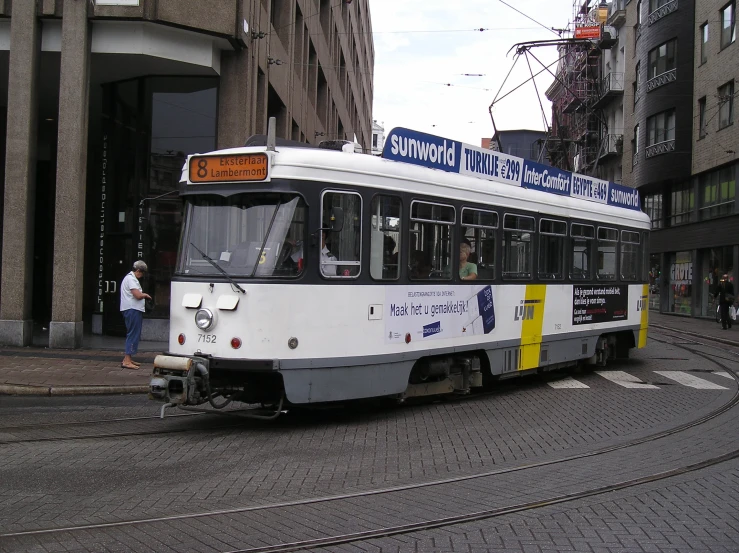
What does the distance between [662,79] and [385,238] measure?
2926 centimetres

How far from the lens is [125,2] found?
1480cm

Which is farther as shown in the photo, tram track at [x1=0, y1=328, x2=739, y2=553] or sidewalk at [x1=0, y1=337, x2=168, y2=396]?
sidewalk at [x1=0, y1=337, x2=168, y2=396]

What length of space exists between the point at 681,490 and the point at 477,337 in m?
4.30

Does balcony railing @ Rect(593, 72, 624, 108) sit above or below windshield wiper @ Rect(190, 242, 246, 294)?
above

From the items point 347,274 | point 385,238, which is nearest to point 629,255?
point 385,238

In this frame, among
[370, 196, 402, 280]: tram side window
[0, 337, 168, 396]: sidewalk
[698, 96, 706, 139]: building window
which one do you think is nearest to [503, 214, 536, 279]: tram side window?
[370, 196, 402, 280]: tram side window

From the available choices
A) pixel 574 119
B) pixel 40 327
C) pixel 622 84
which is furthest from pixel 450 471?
pixel 574 119

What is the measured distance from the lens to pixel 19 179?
48.4 feet

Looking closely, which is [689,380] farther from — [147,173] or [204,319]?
[147,173]

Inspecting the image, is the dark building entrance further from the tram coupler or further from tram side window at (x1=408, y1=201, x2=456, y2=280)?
the tram coupler

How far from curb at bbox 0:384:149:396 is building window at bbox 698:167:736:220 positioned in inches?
968

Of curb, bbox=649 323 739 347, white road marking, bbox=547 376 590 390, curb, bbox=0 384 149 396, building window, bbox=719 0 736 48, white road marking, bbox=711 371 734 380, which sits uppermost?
building window, bbox=719 0 736 48

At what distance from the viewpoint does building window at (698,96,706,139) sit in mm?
30688

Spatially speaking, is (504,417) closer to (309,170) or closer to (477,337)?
(477,337)
